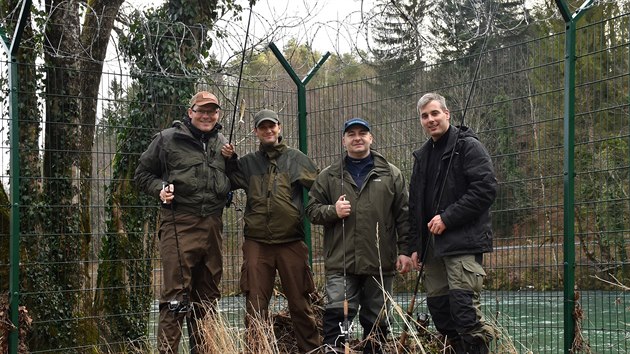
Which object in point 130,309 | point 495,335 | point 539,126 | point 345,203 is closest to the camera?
point 495,335

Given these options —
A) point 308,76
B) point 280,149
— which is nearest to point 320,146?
point 308,76

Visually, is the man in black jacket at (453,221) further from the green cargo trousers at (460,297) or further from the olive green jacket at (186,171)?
the olive green jacket at (186,171)

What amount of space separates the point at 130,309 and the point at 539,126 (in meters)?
3.69

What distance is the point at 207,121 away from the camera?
5578mm

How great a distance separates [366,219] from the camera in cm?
510

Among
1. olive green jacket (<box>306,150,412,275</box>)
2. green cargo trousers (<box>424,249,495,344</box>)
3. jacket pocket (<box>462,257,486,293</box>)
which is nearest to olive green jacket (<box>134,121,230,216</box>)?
olive green jacket (<box>306,150,412,275</box>)

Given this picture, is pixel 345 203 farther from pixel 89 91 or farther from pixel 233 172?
pixel 89 91

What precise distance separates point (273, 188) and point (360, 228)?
761mm

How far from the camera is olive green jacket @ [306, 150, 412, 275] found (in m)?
5.08

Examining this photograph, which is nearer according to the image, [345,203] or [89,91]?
[345,203]

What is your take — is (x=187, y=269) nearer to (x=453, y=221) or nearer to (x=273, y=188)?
(x=273, y=188)

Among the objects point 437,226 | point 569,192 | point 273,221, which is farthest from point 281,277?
point 569,192

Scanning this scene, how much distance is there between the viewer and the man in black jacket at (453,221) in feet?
15.0

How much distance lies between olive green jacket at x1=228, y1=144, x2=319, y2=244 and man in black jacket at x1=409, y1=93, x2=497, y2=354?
90cm
